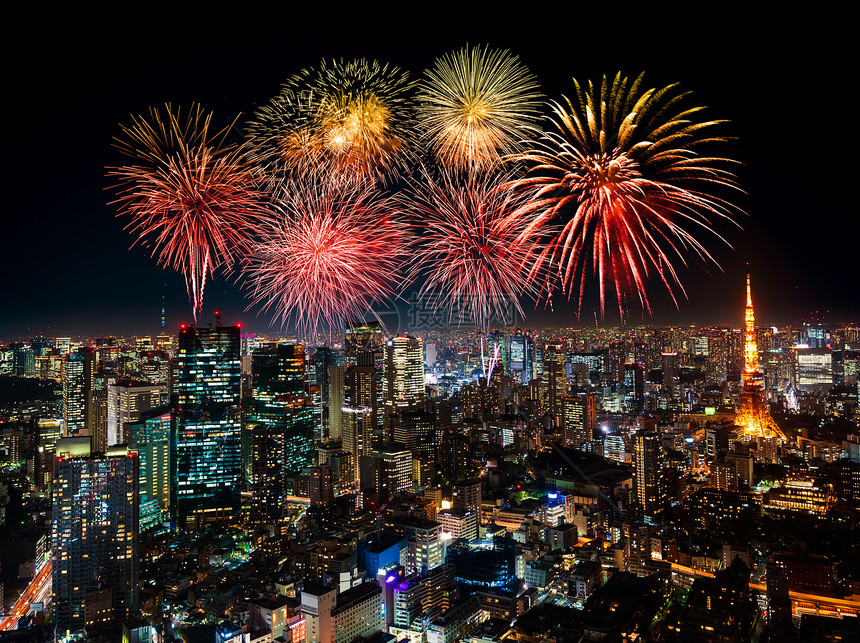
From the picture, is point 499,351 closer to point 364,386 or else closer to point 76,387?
point 364,386

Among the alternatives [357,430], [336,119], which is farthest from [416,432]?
[336,119]

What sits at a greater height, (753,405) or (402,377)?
(402,377)

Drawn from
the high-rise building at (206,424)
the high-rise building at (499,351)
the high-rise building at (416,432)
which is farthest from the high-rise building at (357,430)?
the high-rise building at (499,351)

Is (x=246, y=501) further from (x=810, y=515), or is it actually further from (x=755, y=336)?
(x=755, y=336)

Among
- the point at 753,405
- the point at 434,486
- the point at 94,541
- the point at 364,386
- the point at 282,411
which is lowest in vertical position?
the point at 434,486

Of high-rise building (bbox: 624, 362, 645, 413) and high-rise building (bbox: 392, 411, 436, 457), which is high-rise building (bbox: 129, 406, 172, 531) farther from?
high-rise building (bbox: 624, 362, 645, 413)

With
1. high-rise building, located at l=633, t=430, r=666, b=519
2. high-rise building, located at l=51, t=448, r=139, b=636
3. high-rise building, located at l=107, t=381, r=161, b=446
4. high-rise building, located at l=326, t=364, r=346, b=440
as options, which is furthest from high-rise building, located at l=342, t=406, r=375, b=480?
high-rise building, located at l=51, t=448, r=139, b=636
